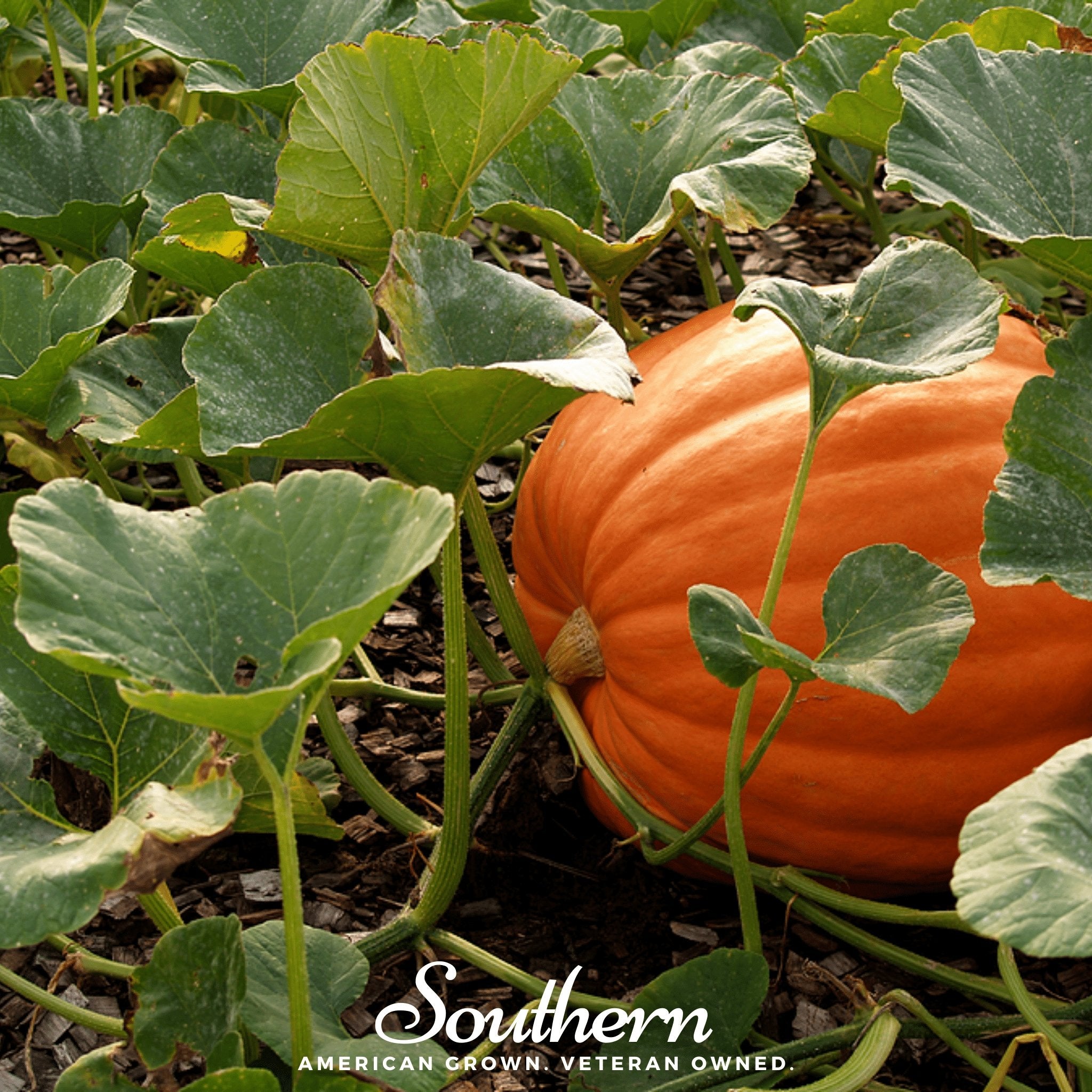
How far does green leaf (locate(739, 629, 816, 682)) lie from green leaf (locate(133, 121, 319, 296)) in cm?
75

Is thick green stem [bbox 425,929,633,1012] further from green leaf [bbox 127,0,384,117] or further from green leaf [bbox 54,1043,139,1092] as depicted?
green leaf [bbox 127,0,384,117]

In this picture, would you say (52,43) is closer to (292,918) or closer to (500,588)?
(500,588)

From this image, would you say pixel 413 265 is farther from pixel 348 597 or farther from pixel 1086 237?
pixel 1086 237

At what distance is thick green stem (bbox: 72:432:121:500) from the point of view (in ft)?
4.82

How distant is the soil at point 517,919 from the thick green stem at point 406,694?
0.05 meters

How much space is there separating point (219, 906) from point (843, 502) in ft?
2.41

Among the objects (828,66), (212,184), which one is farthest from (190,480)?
(828,66)

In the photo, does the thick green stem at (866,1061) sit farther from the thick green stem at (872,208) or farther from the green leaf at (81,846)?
the thick green stem at (872,208)

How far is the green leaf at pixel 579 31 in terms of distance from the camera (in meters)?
1.75

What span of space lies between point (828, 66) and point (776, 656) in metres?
0.94

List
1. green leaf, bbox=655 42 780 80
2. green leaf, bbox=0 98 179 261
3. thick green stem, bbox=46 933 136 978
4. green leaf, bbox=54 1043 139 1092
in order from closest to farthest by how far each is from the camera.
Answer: green leaf, bbox=54 1043 139 1092
thick green stem, bbox=46 933 136 978
green leaf, bbox=0 98 179 261
green leaf, bbox=655 42 780 80

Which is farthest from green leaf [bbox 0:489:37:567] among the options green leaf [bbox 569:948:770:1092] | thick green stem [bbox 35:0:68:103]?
green leaf [bbox 569:948:770:1092]

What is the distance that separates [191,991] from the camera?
937 mm

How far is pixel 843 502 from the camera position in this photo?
1.23 metres
